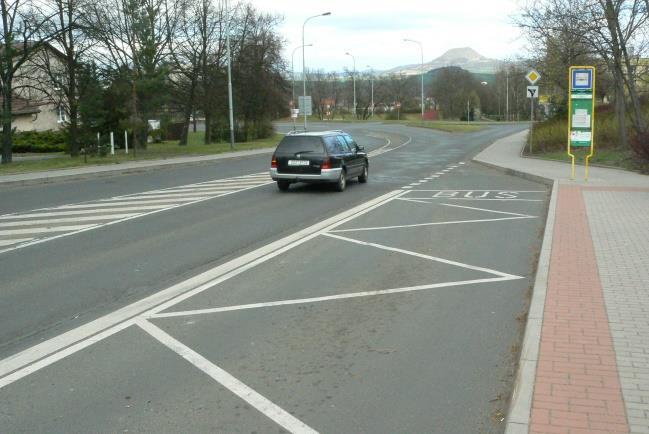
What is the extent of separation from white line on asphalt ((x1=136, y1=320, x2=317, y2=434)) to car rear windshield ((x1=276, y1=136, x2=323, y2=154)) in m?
12.1

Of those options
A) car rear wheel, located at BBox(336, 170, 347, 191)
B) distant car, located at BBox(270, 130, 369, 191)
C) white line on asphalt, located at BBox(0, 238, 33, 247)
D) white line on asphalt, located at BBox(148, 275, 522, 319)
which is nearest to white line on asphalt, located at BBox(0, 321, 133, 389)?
white line on asphalt, located at BBox(148, 275, 522, 319)

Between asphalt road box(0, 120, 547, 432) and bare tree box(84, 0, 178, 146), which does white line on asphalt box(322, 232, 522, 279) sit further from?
bare tree box(84, 0, 178, 146)

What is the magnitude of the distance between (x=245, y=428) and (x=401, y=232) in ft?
25.5

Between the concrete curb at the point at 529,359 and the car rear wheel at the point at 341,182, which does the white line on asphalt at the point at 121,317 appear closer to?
the concrete curb at the point at 529,359

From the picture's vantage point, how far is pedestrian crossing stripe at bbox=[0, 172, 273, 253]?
11.4 m

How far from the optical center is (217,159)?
108ft

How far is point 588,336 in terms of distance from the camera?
18.2ft

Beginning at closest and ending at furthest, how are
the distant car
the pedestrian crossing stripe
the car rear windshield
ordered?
the pedestrian crossing stripe, the distant car, the car rear windshield

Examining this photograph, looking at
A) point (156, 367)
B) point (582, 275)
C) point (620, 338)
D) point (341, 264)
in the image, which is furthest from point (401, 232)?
point (156, 367)

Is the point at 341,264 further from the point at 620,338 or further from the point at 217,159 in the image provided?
the point at 217,159

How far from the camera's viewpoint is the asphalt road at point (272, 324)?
4395 millimetres

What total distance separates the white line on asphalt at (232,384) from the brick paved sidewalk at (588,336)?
1315mm

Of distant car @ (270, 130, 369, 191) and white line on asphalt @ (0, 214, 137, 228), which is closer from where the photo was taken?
white line on asphalt @ (0, 214, 137, 228)

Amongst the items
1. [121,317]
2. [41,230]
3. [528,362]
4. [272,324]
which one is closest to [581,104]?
[41,230]
